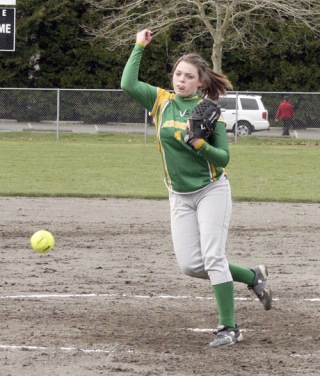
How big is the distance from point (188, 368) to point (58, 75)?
121 ft

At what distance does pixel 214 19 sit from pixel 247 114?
567cm

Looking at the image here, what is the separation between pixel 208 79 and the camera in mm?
6867

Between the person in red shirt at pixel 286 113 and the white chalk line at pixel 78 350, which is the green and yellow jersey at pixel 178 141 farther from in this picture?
the person in red shirt at pixel 286 113

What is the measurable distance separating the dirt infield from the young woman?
0.44 meters

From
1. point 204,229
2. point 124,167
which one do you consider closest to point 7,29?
point 124,167

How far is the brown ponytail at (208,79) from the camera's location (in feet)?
22.4

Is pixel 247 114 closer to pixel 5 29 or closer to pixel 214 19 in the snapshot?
pixel 214 19

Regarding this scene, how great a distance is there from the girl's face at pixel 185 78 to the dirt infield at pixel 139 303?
68.0 inches

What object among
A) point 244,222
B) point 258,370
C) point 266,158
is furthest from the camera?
point 266,158

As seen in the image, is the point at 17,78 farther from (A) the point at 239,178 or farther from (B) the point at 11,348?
(B) the point at 11,348

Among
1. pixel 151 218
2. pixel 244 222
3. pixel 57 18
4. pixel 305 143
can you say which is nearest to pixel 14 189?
pixel 151 218

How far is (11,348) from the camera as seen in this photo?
6.47 metres

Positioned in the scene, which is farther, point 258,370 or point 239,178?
point 239,178

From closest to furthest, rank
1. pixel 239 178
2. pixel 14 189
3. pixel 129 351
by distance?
pixel 129 351
pixel 14 189
pixel 239 178
